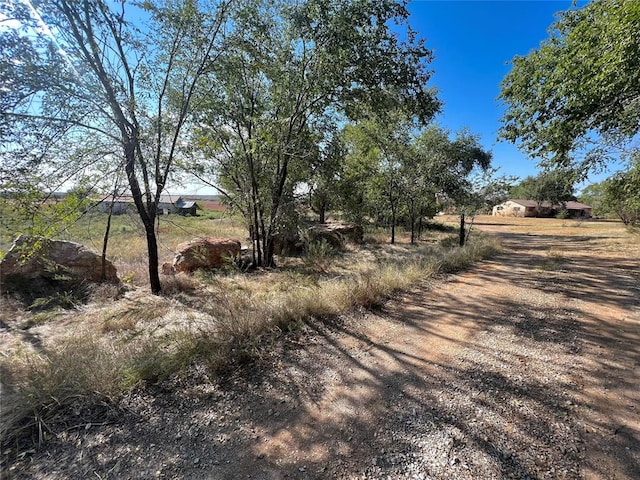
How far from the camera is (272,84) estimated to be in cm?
667

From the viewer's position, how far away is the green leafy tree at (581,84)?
4199 mm

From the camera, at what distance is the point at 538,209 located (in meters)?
46.8

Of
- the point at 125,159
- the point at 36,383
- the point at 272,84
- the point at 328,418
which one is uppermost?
the point at 272,84

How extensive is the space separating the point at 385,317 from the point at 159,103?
545 cm

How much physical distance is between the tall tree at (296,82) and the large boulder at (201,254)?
1433mm

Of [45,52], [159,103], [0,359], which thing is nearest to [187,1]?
[159,103]

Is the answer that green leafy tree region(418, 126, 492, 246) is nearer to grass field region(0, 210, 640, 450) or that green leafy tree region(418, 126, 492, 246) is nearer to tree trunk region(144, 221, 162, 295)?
grass field region(0, 210, 640, 450)

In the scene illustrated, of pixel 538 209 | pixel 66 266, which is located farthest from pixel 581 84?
pixel 538 209

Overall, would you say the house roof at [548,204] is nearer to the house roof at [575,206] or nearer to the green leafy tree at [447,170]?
the house roof at [575,206]

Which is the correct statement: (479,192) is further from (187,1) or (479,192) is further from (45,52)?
(45,52)

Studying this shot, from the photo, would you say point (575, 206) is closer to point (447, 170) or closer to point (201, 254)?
point (447, 170)

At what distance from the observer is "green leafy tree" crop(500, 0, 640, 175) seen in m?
4.20

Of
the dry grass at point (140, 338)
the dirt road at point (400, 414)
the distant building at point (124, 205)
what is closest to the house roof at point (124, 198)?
the distant building at point (124, 205)

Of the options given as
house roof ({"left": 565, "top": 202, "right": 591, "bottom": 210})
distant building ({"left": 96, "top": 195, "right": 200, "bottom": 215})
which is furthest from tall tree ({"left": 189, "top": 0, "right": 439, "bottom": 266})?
house roof ({"left": 565, "top": 202, "right": 591, "bottom": 210})
